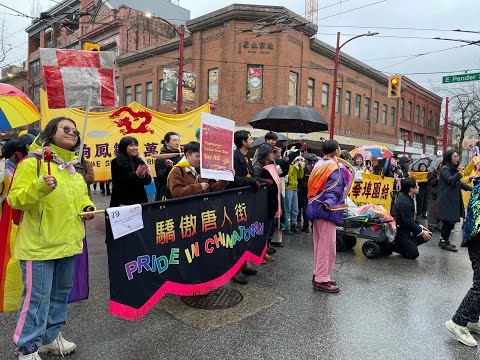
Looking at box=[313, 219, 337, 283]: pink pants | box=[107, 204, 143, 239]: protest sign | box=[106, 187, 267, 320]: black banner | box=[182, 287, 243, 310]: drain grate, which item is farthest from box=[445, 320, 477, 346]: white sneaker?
box=[107, 204, 143, 239]: protest sign

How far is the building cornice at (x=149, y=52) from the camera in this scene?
2562 cm

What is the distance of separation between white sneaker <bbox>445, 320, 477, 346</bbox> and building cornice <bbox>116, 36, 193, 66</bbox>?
78.5 feet

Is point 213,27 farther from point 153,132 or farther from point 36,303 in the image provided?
point 36,303

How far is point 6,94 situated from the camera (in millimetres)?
4168

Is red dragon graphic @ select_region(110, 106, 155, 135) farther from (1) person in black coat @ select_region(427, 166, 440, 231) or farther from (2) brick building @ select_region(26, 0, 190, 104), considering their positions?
(2) brick building @ select_region(26, 0, 190, 104)

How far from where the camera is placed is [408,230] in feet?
21.1

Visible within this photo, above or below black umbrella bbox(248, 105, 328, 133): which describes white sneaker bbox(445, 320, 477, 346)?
below

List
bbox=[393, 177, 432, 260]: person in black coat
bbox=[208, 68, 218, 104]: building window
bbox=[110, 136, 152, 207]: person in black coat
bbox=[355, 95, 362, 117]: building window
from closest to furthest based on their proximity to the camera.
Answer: bbox=[110, 136, 152, 207]: person in black coat → bbox=[393, 177, 432, 260]: person in black coat → bbox=[208, 68, 218, 104]: building window → bbox=[355, 95, 362, 117]: building window

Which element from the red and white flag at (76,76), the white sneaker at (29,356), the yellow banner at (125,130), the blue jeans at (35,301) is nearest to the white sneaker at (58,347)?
the blue jeans at (35,301)

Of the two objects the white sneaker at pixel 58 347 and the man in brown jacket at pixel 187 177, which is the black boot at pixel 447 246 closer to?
the man in brown jacket at pixel 187 177

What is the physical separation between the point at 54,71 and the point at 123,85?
2819cm

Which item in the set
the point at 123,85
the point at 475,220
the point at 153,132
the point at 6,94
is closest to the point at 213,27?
the point at 123,85

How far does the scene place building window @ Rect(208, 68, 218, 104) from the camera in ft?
75.8

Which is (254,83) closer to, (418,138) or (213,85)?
(213,85)
